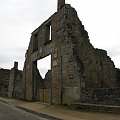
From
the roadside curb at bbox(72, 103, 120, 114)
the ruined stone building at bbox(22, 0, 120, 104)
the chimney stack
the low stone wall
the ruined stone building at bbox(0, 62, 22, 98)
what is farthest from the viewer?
the ruined stone building at bbox(0, 62, 22, 98)

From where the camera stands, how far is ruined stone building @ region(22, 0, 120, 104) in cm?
1839

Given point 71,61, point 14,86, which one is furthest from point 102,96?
point 14,86

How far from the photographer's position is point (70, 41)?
19.6m

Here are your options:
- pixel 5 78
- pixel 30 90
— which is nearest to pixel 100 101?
pixel 30 90

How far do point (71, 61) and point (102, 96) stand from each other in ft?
12.8

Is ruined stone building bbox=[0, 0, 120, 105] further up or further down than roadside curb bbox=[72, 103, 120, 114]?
further up

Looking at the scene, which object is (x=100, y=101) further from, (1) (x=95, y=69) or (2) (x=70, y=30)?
(2) (x=70, y=30)

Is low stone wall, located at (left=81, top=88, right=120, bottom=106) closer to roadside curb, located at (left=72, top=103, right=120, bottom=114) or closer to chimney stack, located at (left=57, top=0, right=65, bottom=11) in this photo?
roadside curb, located at (left=72, top=103, right=120, bottom=114)

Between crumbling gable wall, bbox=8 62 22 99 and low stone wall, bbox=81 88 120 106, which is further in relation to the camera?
crumbling gable wall, bbox=8 62 22 99

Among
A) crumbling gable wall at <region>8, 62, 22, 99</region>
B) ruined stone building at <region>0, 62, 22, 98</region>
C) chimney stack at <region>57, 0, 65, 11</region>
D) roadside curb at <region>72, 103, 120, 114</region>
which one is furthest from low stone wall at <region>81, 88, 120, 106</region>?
crumbling gable wall at <region>8, 62, 22, 99</region>

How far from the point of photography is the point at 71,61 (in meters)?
19.0

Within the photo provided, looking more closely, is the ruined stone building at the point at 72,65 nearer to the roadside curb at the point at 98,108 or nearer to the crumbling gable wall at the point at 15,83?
the roadside curb at the point at 98,108

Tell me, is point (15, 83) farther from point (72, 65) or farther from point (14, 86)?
point (72, 65)

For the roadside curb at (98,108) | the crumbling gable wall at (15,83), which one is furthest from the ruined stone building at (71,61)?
the crumbling gable wall at (15,83)
